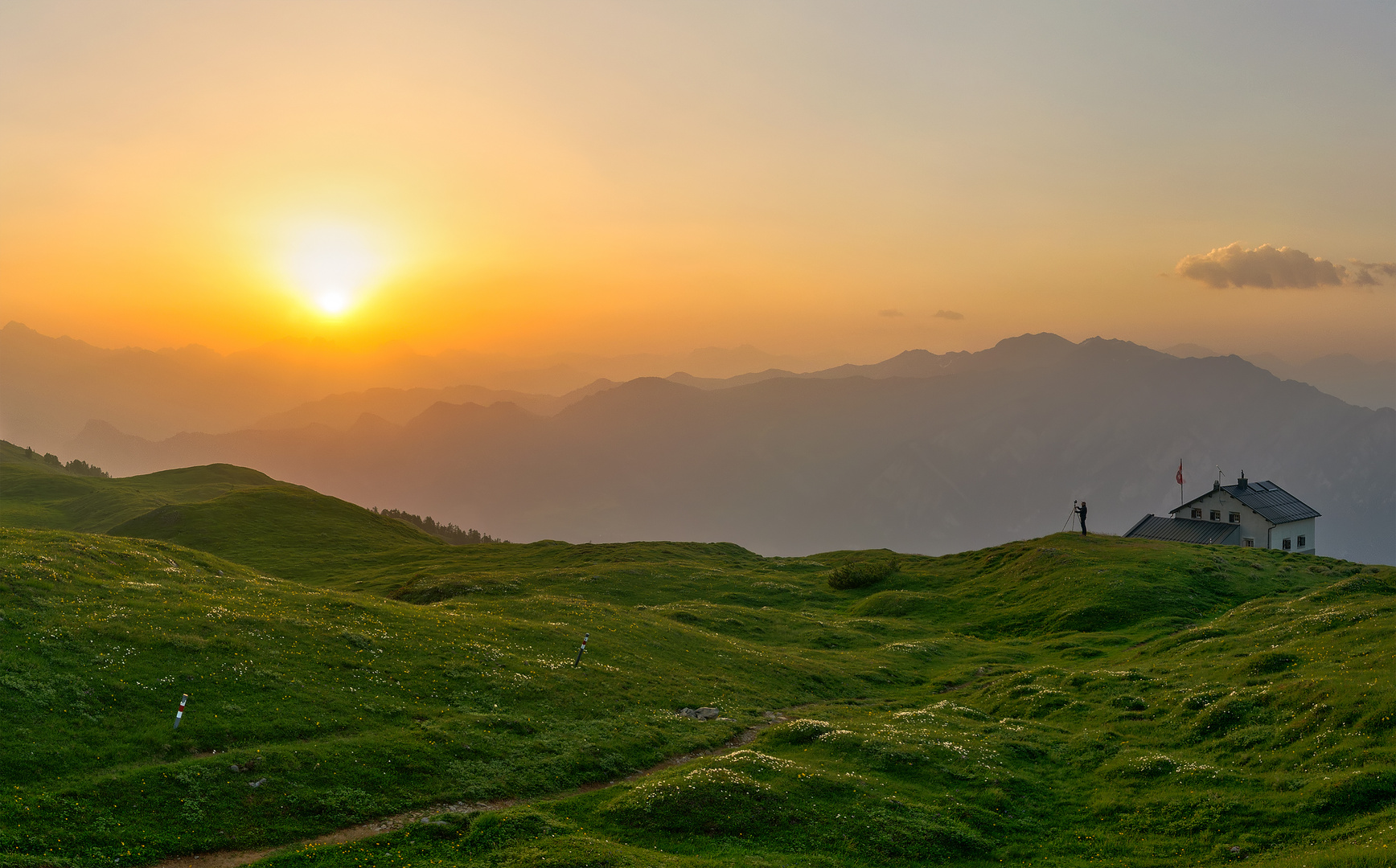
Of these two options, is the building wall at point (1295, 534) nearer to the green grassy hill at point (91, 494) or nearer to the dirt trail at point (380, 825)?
the dirt trail at point (380, 825)

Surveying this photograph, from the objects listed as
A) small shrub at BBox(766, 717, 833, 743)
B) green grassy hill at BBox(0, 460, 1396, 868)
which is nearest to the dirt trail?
green grassy hill at BBox(0, 460, 1396, 868)

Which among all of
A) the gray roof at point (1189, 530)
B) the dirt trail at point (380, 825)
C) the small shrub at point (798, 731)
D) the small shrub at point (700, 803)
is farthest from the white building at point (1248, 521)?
the dirt trail at point (380, 825)

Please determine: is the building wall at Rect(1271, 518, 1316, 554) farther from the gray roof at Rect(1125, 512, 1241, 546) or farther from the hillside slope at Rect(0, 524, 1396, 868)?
the hillside slope at Rect(0, 524, 1396, 868)

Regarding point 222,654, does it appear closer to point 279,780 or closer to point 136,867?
point 279,780

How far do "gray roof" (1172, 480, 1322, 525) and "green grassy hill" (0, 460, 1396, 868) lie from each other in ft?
194

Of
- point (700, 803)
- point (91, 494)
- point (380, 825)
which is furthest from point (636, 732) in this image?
point (91, 494)

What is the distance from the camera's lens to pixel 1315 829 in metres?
23.8

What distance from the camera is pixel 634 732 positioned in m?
36.2

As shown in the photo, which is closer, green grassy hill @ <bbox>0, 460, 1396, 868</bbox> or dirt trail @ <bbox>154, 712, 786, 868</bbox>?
dirt trail @ <bbox>154, 712, 786, 868</bbox>

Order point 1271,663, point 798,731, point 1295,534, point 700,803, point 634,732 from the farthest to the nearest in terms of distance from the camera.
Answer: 1. point 1295,534
2. point 1271,663
3. point 798,731
4. point 634,732
5. point 700,803

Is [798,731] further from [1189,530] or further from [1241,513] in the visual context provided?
[1189,530]

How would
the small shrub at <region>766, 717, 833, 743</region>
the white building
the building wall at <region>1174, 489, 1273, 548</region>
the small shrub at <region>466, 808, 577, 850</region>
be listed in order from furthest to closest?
the white building → the building wall at <region>1174, 489, 1273, 548</region> → the small shrub at <region>766, 717, 833, 743</region> → the small shrub at <region>466, 808, 577, 850</region>

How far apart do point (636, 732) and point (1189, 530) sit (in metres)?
110

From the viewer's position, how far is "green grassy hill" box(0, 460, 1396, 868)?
78.7ft
